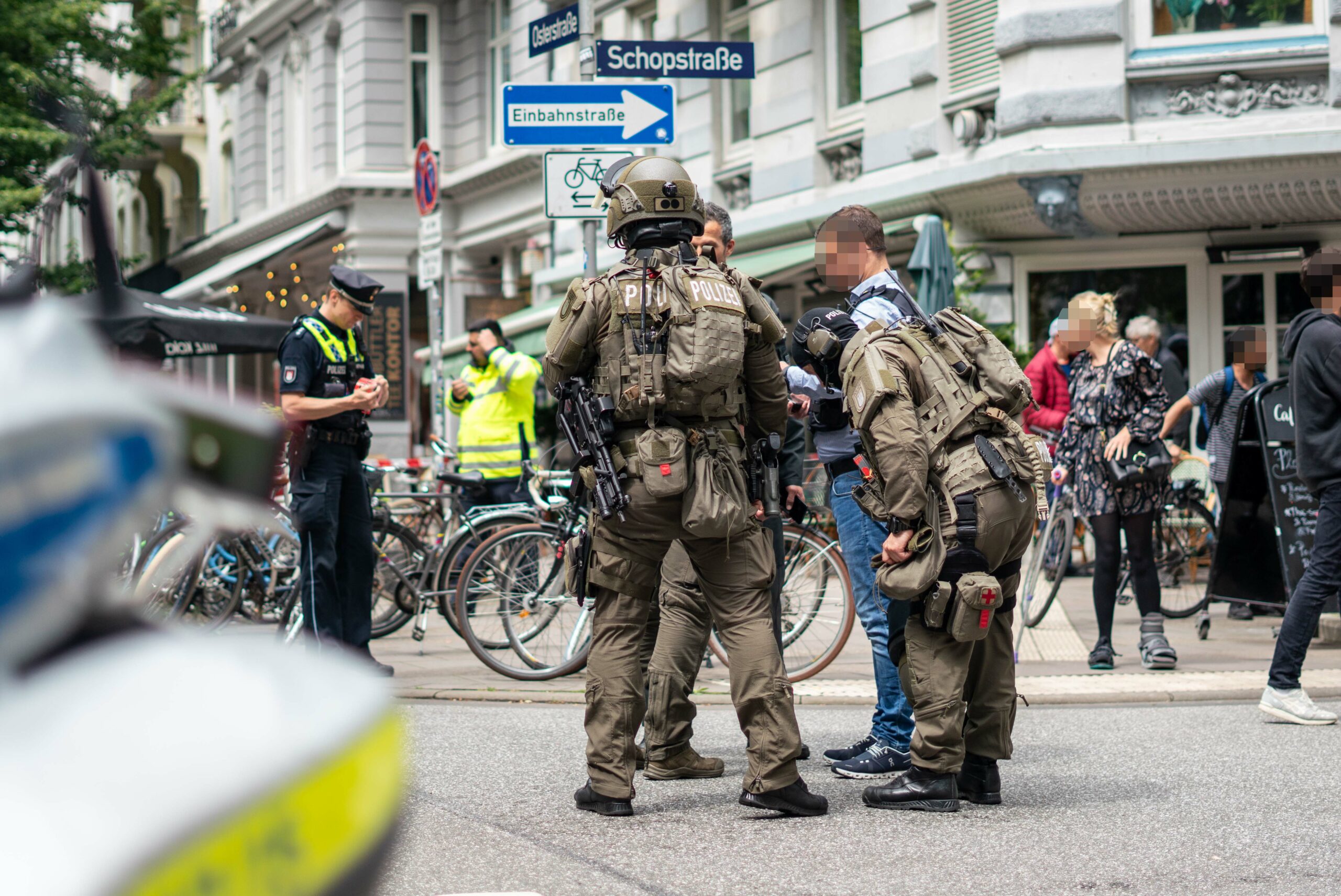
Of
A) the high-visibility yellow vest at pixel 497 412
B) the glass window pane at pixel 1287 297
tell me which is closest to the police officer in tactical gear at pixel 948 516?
the high-visibility yellow vest at pixel 497 412

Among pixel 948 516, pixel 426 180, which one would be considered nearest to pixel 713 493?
pixel 948 516

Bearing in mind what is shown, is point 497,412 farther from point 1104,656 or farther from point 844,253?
point 844,253

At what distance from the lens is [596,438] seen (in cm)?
477

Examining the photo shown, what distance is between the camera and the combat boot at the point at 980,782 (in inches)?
197

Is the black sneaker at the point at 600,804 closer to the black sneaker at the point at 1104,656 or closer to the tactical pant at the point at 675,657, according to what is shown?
the tactical pant at the point at 675,657

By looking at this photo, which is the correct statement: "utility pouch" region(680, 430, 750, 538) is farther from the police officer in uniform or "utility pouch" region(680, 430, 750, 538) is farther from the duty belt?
the duty belt

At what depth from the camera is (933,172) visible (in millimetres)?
14312

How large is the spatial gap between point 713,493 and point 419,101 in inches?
922

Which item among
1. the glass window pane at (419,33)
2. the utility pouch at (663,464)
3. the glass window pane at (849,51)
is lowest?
the utility pouch at (663,464)

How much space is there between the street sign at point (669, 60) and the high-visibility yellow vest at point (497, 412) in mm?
2212

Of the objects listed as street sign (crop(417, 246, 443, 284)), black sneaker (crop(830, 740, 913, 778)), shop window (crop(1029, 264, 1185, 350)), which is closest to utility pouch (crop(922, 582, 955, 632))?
black sneaker (crop(830, 740, 913, 778))

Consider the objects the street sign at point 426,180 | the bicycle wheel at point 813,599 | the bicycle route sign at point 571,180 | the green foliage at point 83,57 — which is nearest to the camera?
the bicycle wheel at point 813,599

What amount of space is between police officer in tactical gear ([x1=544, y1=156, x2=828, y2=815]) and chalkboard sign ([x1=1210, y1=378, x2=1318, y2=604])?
4.49m

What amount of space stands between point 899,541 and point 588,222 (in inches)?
178
